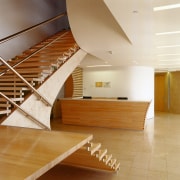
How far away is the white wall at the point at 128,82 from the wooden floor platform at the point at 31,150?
7.80 metres

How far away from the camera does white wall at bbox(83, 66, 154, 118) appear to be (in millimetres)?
9828

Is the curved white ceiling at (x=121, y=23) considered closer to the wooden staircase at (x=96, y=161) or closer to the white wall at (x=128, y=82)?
the wooden staircase at (x=96, y=161)

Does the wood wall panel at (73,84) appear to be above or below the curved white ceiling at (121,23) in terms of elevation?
below

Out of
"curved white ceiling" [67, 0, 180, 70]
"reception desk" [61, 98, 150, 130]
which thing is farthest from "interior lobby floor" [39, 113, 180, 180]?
"curved white ceiling" [67, 0, 180, 70]

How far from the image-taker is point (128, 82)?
9898mm

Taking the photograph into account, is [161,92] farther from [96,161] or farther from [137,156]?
[96,161]

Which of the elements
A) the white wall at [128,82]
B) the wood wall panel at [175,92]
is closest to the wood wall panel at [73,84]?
the white wall at [128,82]

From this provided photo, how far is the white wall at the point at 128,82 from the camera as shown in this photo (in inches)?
387

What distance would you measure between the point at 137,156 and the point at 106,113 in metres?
3.32

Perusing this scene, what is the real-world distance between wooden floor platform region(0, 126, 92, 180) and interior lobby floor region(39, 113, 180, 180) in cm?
141

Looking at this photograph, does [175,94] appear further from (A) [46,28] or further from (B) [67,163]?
(B) [67,163]

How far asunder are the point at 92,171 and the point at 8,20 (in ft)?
17.8

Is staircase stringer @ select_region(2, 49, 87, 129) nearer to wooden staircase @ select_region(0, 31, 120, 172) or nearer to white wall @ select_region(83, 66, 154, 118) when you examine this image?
wooden staircase @ select_region(0, 31, 120, 172)

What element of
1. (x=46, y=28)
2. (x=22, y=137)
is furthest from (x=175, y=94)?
(x=22, y=137)
